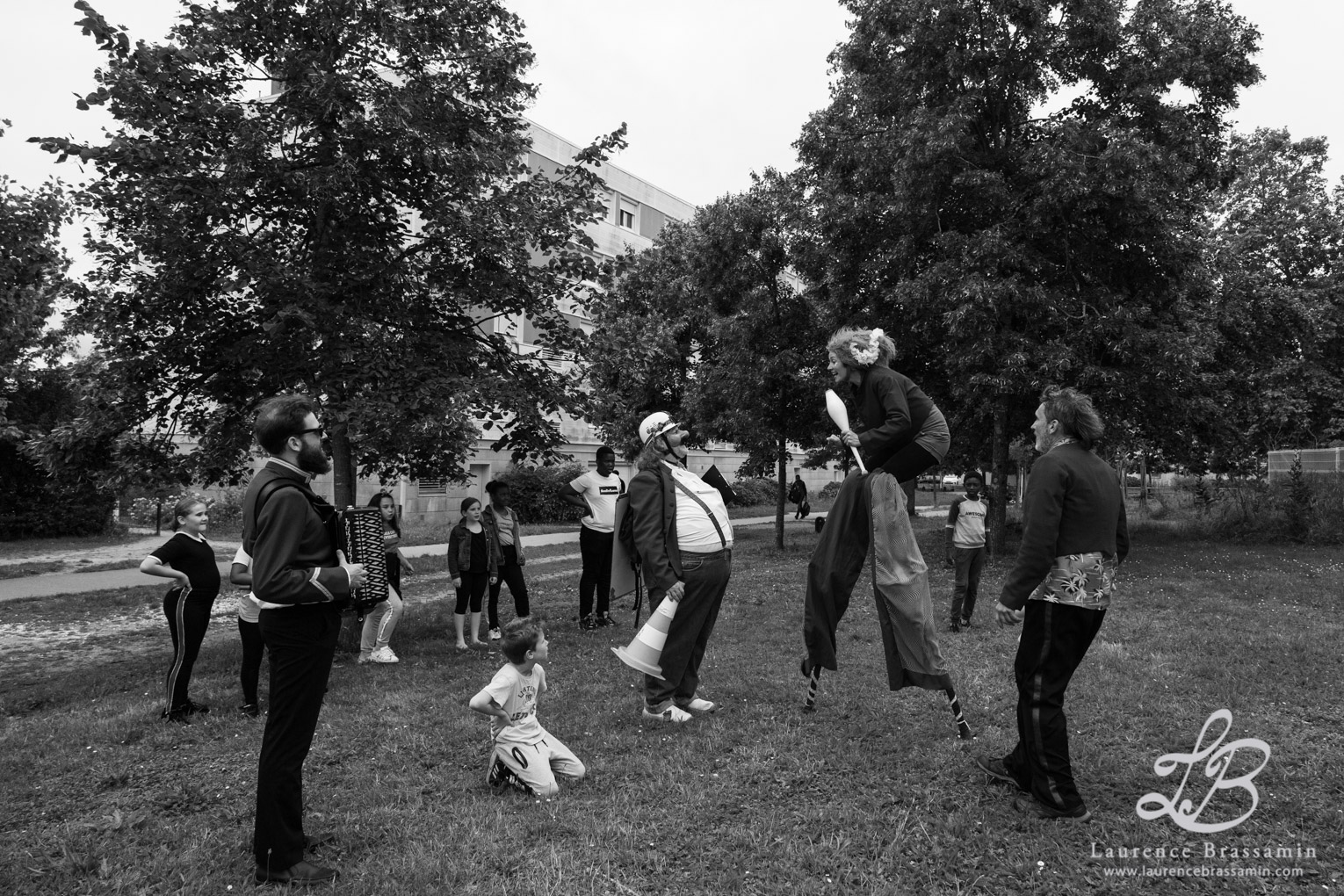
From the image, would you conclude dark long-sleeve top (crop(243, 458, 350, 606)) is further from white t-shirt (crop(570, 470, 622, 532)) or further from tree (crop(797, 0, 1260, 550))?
tree (crop(797, 0, 1260, 550))

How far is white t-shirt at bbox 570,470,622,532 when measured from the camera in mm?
9625

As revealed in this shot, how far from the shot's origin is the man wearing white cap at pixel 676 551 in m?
5.58

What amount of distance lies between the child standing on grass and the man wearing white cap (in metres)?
1.07

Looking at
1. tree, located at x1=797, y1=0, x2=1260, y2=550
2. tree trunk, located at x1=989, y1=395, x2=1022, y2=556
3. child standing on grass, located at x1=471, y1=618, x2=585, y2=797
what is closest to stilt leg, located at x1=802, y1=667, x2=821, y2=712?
child standing on grass, located at x1=471, y1=618, x2=585, y2=797

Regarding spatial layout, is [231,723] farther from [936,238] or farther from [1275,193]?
[1275,193]

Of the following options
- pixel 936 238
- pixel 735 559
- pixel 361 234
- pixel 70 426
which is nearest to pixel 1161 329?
pixel 936 238

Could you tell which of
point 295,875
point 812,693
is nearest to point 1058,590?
point 812,693

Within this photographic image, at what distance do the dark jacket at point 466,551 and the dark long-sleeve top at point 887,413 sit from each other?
15.1 feet

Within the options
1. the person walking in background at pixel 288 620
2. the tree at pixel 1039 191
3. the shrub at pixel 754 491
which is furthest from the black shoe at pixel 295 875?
the shrub at pixel 754 491

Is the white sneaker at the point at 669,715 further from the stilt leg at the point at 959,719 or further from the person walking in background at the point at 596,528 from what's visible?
the person walking in background at the point at 596,528

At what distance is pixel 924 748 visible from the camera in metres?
5.05

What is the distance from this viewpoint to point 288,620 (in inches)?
140

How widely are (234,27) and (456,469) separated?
4.62 metres

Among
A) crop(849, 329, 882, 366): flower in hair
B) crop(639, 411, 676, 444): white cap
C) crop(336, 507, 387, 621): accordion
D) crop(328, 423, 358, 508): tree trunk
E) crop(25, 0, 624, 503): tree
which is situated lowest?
crop(336, 507, 387, 621): accordion
